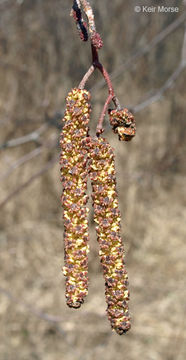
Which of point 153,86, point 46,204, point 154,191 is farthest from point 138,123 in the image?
point 46,204

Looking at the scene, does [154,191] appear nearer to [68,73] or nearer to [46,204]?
[46,204]

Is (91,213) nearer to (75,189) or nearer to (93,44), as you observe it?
(75,189)

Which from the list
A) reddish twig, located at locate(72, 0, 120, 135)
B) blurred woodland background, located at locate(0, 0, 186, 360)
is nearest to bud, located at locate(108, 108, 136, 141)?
reddish twig, located at locate(72, 0, 120, 135)

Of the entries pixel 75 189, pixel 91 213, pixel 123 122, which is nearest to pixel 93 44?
pixel 123 122

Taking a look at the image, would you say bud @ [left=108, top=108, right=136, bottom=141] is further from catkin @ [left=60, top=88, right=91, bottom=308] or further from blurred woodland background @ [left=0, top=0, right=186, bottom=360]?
blurred woodland background @ [left=0, top=0, right=186, bottom=360]

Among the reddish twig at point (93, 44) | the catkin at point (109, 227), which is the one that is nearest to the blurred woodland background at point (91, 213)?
the catkin at point (109, 227)
